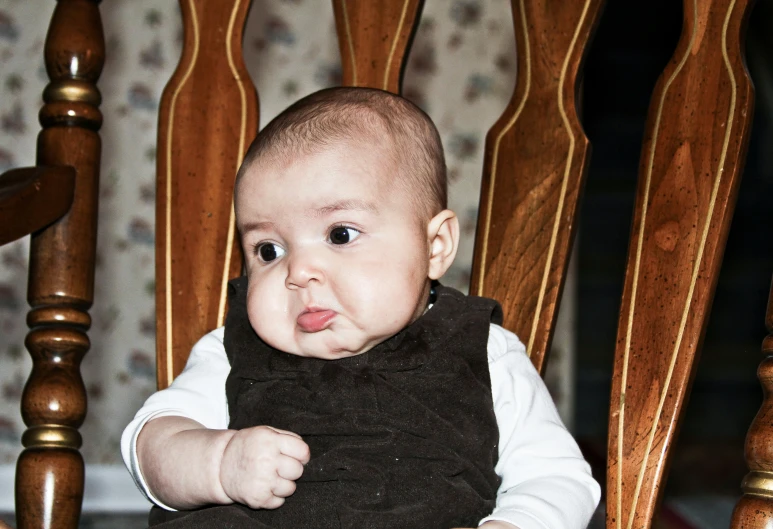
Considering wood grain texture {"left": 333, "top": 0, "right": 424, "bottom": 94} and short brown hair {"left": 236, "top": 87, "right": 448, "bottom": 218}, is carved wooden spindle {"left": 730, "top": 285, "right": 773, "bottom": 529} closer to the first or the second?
short brown hair {"left": 236, "top": 87, "right": 448, "bottom": 218}

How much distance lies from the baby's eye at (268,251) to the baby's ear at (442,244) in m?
0.15

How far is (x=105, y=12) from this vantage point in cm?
307

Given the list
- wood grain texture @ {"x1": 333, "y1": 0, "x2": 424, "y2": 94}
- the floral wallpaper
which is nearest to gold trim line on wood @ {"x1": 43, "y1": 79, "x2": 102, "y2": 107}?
wood grain texture @ {"x1": 333, "y1": 0, "x2": 424, "y2": 94}

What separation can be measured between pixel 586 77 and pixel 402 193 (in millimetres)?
3083

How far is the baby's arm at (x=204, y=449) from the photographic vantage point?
2.53 ft

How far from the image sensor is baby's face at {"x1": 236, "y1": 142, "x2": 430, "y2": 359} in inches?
33.4

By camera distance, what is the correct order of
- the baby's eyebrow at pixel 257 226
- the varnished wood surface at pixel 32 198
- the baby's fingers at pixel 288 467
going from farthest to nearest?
the varnished wood surface at pixel 32 198
the baby's eyebrow at pixel 257 226
the baby's fingers at pixel 288 467

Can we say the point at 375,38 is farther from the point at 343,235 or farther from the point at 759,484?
the point at 759,484

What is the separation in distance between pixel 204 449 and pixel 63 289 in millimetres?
360

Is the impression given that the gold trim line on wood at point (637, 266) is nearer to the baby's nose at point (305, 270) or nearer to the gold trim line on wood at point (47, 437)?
the baby's nose at point (305, 270)

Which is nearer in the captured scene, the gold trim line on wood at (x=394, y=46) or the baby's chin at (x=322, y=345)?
the baby's chin at (x=322, y=345)

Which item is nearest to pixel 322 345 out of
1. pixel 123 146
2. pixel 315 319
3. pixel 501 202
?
pixel 315 319

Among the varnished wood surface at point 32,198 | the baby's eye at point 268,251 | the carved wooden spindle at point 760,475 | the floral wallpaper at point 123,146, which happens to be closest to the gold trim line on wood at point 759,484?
the carved wooden spindle at point 760,475

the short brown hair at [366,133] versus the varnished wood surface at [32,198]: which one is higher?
the short brown hair at [366,133]
